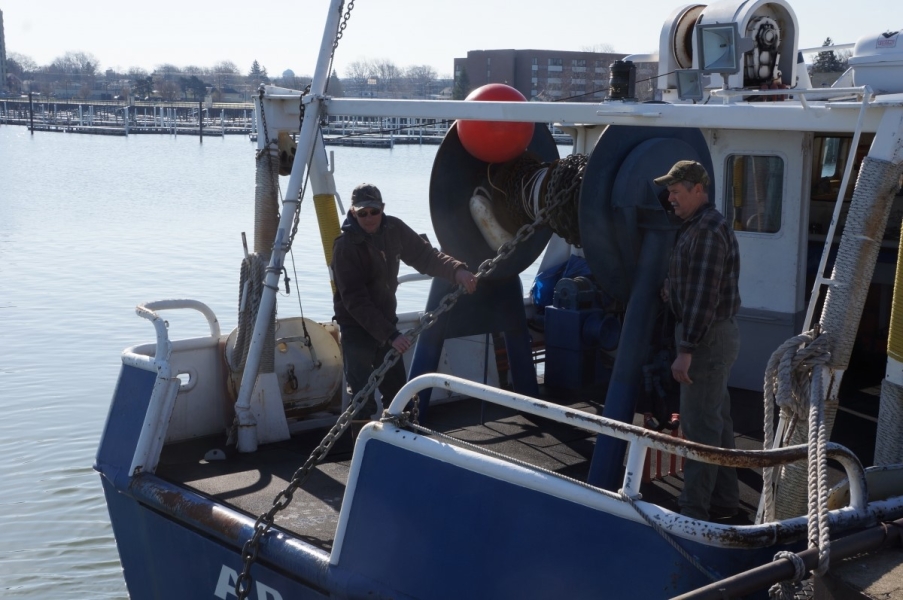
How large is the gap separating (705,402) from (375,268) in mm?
2100

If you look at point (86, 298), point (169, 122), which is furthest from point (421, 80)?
point (86, 298)

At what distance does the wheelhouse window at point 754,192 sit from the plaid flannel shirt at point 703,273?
112 inches

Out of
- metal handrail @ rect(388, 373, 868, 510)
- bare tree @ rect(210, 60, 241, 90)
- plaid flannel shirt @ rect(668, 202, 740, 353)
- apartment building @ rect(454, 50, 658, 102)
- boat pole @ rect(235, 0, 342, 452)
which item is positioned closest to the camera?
metal handrail @ rect(388, 373, 868, 510)

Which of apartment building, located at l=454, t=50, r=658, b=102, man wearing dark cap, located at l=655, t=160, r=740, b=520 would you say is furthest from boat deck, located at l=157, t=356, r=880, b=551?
apartment building, located at l=454, t=50, r=658, b=102

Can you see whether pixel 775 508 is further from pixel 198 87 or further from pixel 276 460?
pixel 198 87

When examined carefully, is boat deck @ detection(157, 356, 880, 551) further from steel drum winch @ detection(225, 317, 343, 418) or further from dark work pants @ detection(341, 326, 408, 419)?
dark work pants @ detection(341, 326, 408, 419)

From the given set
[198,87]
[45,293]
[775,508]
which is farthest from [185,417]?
[198,87]

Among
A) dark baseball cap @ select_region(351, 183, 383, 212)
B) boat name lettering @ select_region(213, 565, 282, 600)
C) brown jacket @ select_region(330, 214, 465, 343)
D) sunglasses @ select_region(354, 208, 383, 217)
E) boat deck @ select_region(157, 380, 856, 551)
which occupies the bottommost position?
boat name lettering @ select_region(213, 565, 282, 600)

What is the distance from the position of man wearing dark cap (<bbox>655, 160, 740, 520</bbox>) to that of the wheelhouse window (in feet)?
9.04

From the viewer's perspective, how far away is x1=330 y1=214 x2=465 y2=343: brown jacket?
5836 mm

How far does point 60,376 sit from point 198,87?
141 m

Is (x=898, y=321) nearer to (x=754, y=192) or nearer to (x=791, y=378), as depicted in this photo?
(x=791, y=378)

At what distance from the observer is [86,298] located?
20375 mm

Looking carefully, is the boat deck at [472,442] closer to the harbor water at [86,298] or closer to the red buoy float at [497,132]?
the red buoy float at [497,132]
